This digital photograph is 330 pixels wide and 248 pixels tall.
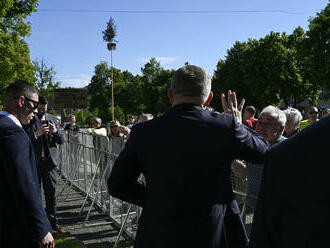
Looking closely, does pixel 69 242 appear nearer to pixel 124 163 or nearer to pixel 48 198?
pixel 48 198

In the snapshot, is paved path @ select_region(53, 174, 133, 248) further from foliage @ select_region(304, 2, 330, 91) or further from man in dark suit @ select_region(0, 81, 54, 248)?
foliage @ select_region(304, 2, 330, 91)

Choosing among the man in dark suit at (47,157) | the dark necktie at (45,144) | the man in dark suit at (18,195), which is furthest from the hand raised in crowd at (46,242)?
the dark necktie at (45,144)

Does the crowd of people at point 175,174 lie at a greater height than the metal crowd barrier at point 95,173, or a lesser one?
greater

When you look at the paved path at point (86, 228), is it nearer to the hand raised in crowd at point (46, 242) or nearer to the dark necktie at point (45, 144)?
the dark necktie at point (45, 144)

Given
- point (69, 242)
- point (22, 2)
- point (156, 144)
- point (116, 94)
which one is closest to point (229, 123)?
point (156, 144)

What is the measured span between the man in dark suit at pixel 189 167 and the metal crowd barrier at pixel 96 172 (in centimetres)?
348

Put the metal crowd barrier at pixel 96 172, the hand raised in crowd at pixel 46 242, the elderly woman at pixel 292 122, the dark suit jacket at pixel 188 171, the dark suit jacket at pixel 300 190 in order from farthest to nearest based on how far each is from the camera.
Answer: the metal crowd barrier at pixel 96 172 < the elderly woman at pixel 292 122 < the hand raised in crowd at pixel 46 242 < the dark suit jacket at pixel 188 171 < the dark suit jacket at pixel 300 190

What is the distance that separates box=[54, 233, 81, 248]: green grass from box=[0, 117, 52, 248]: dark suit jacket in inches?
121

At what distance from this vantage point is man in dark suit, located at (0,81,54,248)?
244 cm

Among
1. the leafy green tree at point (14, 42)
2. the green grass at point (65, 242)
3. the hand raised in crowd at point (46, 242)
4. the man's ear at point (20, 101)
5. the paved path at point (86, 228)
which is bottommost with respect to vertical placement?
the paved path at point (86, 228)

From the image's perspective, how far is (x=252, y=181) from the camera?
10.1 ft

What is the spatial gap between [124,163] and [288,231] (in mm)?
1362

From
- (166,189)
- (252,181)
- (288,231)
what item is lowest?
(252,181)

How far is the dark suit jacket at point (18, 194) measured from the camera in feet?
8.02
